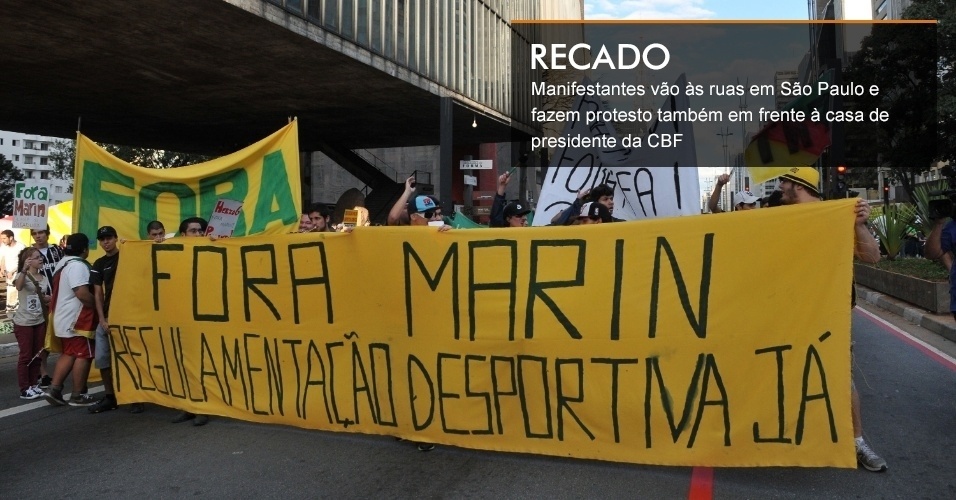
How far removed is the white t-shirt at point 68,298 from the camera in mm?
5758

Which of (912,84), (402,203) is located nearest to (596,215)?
(402,203)

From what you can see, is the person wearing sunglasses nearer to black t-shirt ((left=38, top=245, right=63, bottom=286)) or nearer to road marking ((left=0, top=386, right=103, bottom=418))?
road marking ((left=0, top=386, right=103, bottom=418))

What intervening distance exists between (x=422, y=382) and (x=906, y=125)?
1043 inches

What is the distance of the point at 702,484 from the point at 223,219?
3.78 metres

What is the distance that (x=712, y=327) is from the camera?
388cm

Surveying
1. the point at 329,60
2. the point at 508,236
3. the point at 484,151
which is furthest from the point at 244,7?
the point at 484,151

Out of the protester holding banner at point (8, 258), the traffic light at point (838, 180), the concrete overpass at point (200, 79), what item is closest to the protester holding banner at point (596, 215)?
the protester holding banner at point (8, 258)

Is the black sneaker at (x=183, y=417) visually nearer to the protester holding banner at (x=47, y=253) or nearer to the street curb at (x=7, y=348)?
the protester holding banner at (x=47, y=253)

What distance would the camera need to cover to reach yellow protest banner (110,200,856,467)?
3.77m

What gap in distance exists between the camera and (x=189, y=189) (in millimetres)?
6227

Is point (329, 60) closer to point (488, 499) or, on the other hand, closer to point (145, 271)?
point (145, 271)

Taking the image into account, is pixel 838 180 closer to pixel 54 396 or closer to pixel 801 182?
pixel 801 182

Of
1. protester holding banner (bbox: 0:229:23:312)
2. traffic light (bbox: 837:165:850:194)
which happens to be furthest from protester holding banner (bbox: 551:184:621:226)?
traffic light (bbox: 837:165:850:194)

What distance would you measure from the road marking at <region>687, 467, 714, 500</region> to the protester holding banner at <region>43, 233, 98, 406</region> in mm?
4770
